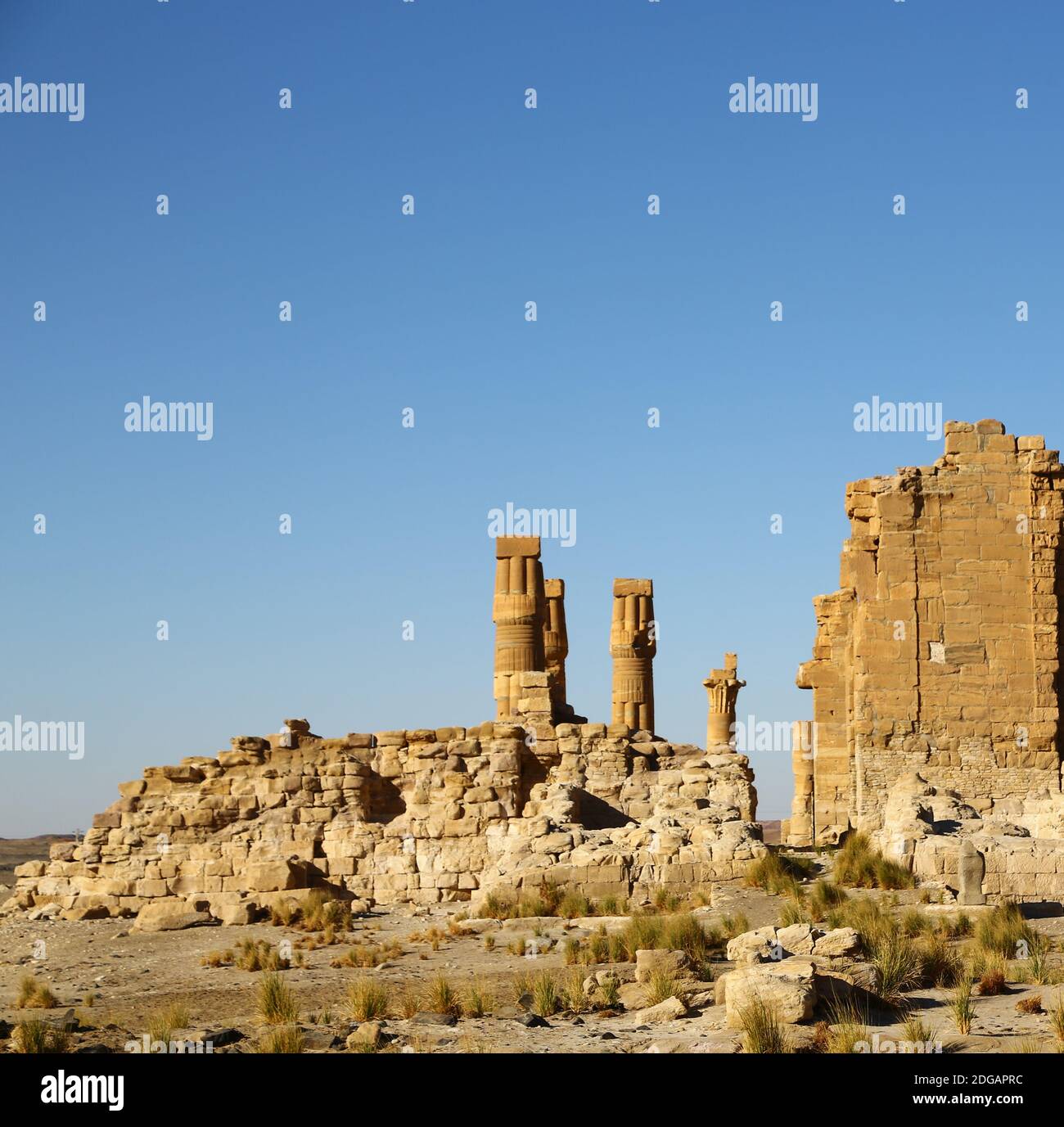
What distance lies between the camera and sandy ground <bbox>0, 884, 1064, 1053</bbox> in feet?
34.0

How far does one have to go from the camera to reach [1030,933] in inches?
526

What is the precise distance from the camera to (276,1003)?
11969 mm

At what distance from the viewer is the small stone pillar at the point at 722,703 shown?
33.3m

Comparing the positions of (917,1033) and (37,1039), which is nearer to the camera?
(917,1033)

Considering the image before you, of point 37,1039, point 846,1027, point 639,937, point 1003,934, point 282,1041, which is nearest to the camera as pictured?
point 846,1027

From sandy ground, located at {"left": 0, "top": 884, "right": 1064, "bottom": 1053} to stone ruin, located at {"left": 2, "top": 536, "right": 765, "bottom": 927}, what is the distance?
0.81 metres

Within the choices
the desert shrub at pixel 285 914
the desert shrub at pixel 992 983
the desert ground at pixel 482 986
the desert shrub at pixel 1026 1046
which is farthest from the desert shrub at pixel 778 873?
the desert shrub at pixel 1026 1046

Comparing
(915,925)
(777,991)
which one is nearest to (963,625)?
(915,925)

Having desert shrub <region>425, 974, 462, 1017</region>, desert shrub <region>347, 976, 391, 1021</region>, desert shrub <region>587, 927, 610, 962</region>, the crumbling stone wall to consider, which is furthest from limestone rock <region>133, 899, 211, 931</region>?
desert shrub <region>425, 974, 462, 1017</region>

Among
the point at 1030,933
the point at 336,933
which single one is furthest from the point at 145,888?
the point at 1030,933

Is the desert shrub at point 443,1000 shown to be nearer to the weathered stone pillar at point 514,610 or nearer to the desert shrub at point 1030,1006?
the desert shrub at point 1030,1006

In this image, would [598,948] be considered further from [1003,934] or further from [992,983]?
[992,983]

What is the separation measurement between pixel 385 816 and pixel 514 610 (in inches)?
245
